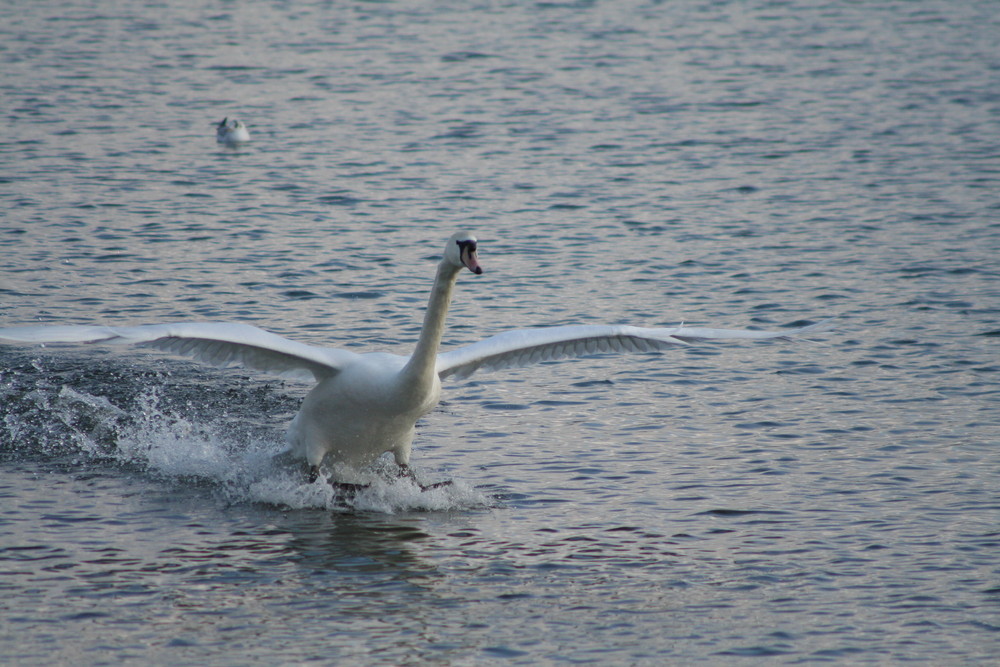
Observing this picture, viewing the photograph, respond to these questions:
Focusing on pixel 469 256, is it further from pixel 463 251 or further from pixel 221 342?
pixel 221 342

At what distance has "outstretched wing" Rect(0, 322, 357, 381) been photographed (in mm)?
8953

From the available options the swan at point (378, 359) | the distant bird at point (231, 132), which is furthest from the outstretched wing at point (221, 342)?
the distant bird at point (231, 132)

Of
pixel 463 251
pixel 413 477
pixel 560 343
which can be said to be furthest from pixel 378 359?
pixel 560 343

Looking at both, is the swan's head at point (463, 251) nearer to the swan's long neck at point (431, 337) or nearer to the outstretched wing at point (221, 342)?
the swan's long neck at point (431, 337)

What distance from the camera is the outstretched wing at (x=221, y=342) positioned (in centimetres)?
895

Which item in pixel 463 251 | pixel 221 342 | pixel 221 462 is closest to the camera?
pixel 463 251

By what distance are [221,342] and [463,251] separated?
2.02m

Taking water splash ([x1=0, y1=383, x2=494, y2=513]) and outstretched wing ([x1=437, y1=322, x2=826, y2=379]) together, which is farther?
water splash ([x1=0, y1=383, x2=494, y2=513])

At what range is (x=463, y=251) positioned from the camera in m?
9.45

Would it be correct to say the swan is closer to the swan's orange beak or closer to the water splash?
the swan's orange beak

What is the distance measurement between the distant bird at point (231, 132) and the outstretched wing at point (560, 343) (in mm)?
12862

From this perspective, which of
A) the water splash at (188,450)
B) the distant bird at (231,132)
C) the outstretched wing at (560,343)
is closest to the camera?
the outstretched wing at (560,343)

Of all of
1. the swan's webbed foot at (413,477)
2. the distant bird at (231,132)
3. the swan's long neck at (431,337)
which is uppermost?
the distant bird at (231,132)

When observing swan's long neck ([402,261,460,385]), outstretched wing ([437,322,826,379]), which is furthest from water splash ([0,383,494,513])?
swan's long neck ([402,261,460,385])
